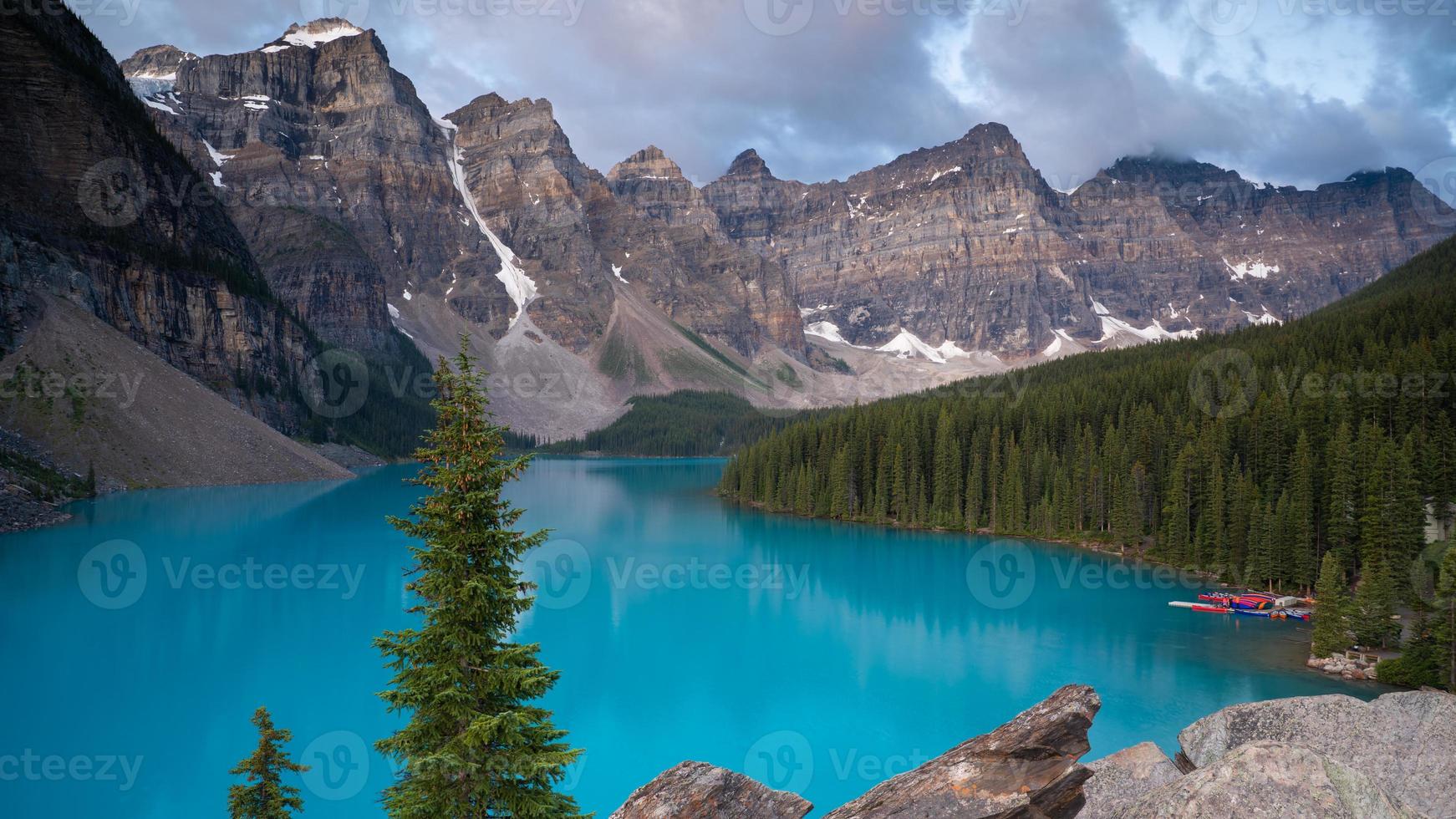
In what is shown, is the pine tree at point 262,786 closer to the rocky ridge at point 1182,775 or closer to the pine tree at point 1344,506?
the rocky ridge at point 1182,775

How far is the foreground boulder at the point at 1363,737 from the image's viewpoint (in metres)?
11.7

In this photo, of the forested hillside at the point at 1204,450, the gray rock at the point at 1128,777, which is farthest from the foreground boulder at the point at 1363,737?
the forested hillside at the point at 1204,450

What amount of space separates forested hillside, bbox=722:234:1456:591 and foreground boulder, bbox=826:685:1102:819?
30057 millimetres

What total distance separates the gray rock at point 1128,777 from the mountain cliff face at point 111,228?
314 ft

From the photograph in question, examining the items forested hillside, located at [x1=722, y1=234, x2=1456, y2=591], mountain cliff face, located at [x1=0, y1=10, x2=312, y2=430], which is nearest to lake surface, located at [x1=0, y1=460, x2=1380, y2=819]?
forested hillside, located at [x1=722, y1=234, x2=1456, y2=591]

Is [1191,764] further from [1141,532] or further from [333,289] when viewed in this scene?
[333,289]

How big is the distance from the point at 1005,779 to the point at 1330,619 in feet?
99.2

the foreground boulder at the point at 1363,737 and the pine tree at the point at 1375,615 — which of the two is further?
the pine tree at the point at 1375,615

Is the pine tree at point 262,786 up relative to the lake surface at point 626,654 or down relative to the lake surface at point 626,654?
up

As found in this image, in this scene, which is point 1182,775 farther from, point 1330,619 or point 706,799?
point 1330,619

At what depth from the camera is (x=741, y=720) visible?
26703 millimetres

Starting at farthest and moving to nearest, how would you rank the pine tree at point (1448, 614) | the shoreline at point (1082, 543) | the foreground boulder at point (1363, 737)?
the shoreline at point (1082, 543) < the pine tree at point (1448, 614) < the foreground boulder at point (1363, 737)

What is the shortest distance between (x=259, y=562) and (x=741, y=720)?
38.1 m

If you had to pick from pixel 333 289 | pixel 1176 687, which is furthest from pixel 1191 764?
pixel 333 289
